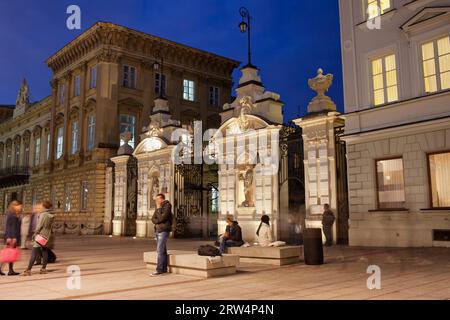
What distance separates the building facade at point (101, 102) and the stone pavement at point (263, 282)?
2198 cm

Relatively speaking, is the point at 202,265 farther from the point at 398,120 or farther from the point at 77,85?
the point at 77,85

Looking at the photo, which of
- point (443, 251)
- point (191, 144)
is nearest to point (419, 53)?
point (443, 251)

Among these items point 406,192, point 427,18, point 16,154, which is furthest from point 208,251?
point 16,154

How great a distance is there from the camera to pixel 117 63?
35469 mm

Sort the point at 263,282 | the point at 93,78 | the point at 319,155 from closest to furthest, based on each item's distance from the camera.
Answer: the point at 263,282 → the point at 319,155 → the point at 93,78

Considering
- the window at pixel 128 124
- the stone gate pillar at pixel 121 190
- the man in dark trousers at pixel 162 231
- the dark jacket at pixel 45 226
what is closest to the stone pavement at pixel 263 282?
the man in dark trousers at pixel 162 231

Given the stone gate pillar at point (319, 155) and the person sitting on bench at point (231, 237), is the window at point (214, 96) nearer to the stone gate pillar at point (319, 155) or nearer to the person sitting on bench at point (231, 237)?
the stone gate pillar at point (319, 155)

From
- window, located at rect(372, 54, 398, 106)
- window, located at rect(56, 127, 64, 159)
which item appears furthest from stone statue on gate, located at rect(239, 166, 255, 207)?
window, located at rect(56, 127, 64, 159)

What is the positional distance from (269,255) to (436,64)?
9.31m

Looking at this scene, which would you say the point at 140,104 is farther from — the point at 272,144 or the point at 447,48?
the point at 447,48

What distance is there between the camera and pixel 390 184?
16.6m

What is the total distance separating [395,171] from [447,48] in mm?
4571

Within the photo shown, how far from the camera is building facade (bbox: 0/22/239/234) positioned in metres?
34.3

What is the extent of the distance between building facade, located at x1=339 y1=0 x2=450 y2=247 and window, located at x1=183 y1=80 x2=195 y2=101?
22.7 m
